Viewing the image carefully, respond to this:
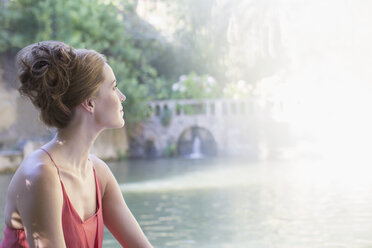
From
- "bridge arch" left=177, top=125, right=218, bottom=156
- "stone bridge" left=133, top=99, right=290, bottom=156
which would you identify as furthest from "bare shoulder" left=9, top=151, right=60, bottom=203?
"bridge arch" left=177, top=125, right=218, bottom=156

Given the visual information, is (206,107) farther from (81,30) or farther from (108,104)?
(108,104)

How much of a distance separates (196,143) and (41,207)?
17.2 meters

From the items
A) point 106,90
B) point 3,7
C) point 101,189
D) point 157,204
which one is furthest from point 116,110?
point 3,7

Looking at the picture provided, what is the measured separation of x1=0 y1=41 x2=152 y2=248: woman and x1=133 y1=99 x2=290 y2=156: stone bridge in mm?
16695

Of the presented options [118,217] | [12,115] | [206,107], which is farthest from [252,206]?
[206,107]

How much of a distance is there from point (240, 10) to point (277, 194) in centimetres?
1002

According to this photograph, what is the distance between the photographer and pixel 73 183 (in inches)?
55.1

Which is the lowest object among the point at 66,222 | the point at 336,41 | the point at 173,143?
the point at 173,143

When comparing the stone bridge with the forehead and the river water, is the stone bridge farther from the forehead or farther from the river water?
the forehead

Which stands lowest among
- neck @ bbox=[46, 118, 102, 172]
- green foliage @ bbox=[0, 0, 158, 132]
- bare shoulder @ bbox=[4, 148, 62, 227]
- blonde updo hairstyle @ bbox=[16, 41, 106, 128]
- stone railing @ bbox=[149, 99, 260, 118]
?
stone railing @ bbox=[149, 99, 260, 118]

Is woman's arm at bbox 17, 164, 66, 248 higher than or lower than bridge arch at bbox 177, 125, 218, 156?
higher

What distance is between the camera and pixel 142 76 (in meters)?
18.8

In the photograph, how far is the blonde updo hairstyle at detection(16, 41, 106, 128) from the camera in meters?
1.31

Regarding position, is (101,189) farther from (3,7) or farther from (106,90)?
(3,7)
